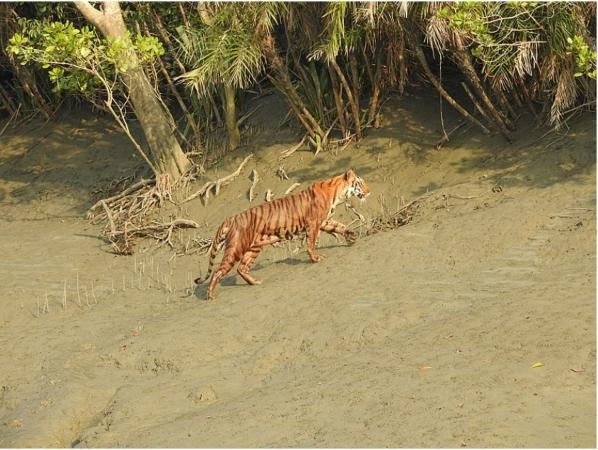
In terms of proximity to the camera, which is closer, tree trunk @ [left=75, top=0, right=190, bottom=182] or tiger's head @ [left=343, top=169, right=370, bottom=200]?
tiger's head @ [left=343, top=169, right=370, bottom=200]

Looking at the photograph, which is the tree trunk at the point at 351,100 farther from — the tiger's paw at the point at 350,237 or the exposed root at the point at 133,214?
the tiger's paw at the point at 350,237

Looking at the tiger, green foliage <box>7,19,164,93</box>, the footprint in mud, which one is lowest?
the footprint in mud

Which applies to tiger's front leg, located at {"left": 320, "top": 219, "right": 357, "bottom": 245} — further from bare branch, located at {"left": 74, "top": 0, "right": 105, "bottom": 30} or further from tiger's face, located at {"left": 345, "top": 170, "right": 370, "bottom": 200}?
bare branch, located at {"left": 74, "top": 0, "right": 105, "bottom": 30}

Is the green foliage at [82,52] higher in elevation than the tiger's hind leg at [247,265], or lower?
higher

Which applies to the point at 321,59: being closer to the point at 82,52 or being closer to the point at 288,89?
the point at 288,89

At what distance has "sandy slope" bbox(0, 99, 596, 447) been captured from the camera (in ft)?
30.3

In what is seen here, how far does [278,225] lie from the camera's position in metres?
13.6

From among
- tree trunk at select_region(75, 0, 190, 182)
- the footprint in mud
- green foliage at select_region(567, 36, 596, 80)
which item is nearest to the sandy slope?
the footprint in mud

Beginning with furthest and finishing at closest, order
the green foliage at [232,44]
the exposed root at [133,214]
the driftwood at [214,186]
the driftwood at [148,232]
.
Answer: the driftwood at [214,186], the exposed root at [133,214], the driftwood at [148,232], the green foliage at [232,44]

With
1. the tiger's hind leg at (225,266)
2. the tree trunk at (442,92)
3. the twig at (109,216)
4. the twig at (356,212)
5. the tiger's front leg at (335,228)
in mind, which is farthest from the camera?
the twig at (109,216)

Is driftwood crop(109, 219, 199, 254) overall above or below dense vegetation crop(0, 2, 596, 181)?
below

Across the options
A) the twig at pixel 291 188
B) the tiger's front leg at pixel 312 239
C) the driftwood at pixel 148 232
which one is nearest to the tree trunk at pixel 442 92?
the twig at pixel 291 188

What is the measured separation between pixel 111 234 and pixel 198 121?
11.3 feet

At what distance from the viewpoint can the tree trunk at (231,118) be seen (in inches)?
751
